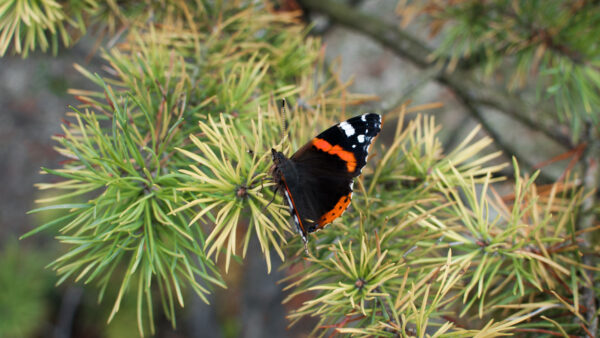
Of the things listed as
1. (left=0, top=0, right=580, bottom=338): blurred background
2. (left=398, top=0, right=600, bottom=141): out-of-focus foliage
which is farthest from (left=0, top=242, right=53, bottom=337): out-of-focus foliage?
(left=398, top=0, right=600, bottom=141): out-of-focus foliage

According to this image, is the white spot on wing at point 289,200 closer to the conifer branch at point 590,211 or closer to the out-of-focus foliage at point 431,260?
the out-of-focus foliage at point 431,260

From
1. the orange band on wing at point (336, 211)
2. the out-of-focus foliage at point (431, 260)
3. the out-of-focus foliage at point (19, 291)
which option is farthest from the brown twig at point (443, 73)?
A: the out-of-focus foliage at point (19, 291)

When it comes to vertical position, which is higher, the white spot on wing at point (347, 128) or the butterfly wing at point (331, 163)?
the white spot on wing at point (347, 128)

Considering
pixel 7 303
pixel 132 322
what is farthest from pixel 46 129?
pixel 132 322

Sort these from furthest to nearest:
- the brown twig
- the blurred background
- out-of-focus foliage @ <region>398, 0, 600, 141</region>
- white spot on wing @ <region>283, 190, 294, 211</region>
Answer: the blurred background
the brown twig
out-of-focus foliage @ <region>398, 0, 600, 141</region>
white spot on wing @ <region>283, 190, 294, 211</region>

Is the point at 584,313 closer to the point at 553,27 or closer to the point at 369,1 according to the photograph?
the point at 553,27

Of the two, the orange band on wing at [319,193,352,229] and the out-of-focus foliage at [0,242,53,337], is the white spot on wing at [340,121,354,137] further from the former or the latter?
the out-of-focus foliage at [0,242,53,337]

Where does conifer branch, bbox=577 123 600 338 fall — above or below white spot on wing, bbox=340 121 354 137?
below
